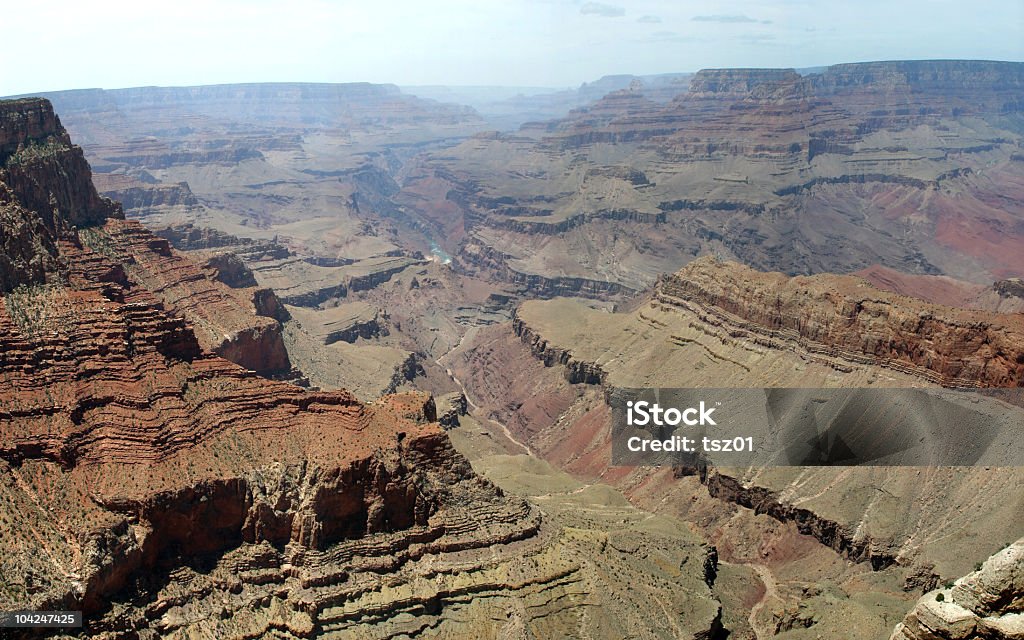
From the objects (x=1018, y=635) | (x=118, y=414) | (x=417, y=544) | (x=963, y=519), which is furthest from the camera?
(x=963, y=519)

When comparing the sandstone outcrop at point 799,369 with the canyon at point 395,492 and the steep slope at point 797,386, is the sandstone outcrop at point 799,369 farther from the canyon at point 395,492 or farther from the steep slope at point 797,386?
the canyon at point 395,492

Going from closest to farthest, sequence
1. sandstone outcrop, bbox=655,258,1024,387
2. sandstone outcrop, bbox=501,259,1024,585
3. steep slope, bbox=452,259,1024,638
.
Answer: steep slope, bbox=452,259,1024,638
sandstone outcrop, bbox=501,259,1024,585
sandstone outcrop, bbox=655,258,1024,387

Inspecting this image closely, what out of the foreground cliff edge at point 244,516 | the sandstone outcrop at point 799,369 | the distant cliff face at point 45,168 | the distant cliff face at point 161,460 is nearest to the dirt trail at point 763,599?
the foreground cliff edge at point 244,516

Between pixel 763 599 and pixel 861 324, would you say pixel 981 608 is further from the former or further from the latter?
pixel 861 324

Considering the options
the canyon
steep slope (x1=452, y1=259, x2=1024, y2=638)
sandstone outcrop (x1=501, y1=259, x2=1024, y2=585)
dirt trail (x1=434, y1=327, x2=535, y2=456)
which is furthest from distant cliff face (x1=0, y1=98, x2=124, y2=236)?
sandstone outcrop (x1=501, y1=259, x2=1024, y2=585)

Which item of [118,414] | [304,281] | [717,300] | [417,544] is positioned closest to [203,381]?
[118,414]

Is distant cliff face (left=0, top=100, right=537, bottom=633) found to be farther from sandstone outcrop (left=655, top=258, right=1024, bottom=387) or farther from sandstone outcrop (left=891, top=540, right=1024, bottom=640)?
sandstone outcrop (left=655, top=258, right=1024, bottom=387)

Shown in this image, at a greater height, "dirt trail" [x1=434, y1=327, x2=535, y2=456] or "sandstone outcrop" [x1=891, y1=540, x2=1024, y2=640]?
"sandstone outcrop" [x1=891, y1=540, x2=1024, y2=640]

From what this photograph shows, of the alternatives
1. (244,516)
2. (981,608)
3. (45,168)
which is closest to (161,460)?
(244,516)

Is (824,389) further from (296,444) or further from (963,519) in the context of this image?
(296,444)
